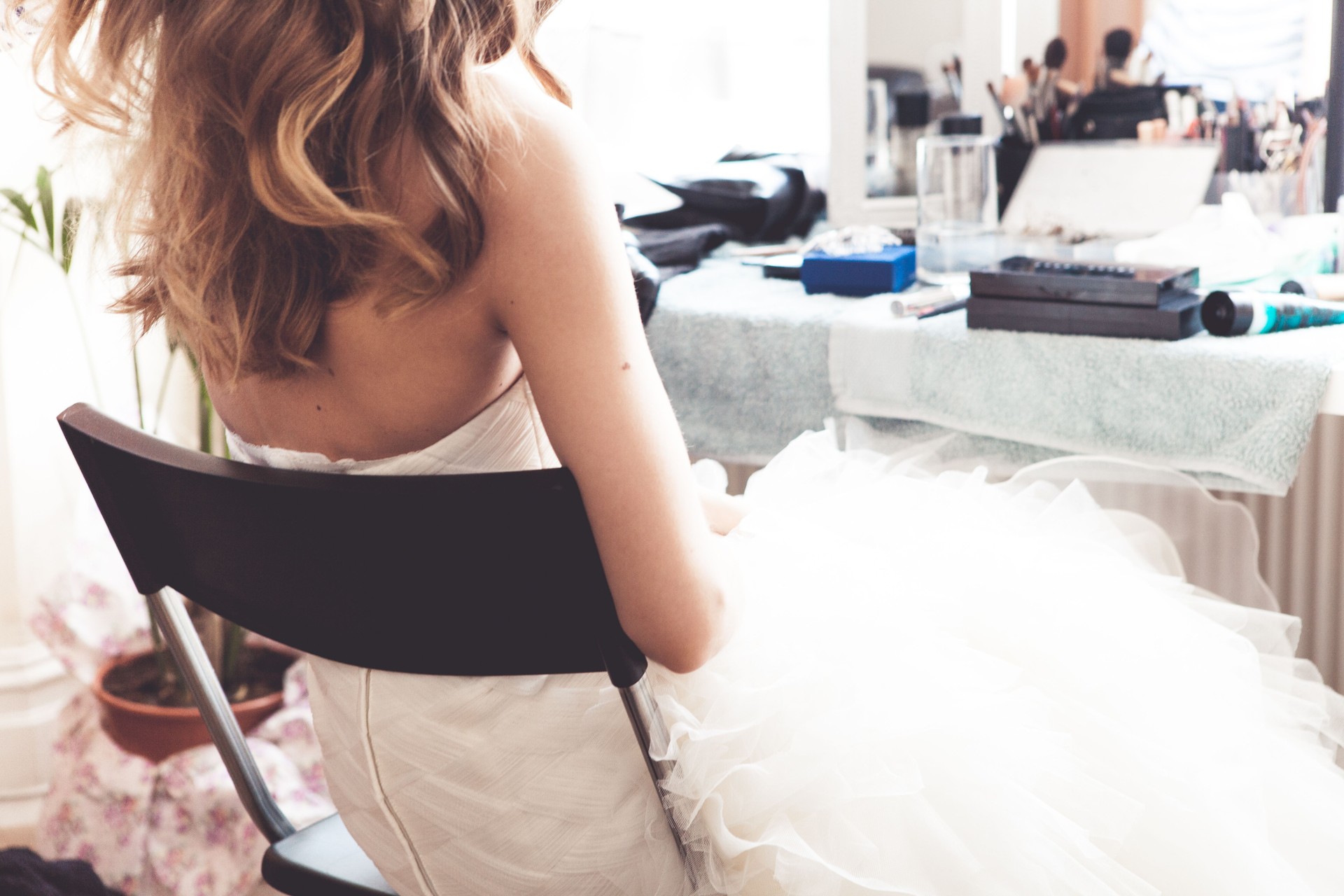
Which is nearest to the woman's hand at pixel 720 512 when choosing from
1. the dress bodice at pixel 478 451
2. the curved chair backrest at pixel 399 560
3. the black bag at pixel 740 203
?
the dress bodice at pixel 478 451

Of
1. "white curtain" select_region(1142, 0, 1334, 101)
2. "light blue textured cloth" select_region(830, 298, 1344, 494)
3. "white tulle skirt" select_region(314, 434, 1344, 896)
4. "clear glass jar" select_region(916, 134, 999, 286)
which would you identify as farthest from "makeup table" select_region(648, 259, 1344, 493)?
"white curtain" select_region(1142, 0, 1334, 101)

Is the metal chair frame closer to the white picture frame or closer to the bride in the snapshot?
the bride

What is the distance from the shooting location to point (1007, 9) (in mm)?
1554

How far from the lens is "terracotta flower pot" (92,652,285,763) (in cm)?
154

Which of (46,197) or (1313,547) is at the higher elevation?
(46,197)

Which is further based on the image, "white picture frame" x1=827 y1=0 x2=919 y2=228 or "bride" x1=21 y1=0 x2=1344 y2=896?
"white picture frame" x1=827 y1=0 x2=919 y2=228

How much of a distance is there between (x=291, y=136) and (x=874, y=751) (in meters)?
0.45

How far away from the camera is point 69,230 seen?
47.4 inches

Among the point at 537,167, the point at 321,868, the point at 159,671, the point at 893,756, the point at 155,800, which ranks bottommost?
the point at 155,800

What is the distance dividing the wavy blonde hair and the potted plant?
0.83m

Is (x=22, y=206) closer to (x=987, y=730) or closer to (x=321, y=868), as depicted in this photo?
(x=321, y=868)

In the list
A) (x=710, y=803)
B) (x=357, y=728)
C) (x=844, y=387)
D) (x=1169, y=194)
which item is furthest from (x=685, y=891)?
(x=1169, y=194)

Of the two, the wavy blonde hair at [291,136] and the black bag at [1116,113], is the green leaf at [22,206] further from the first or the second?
the black bag at [1116,113]

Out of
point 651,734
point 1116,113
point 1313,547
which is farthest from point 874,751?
point 1116,113
